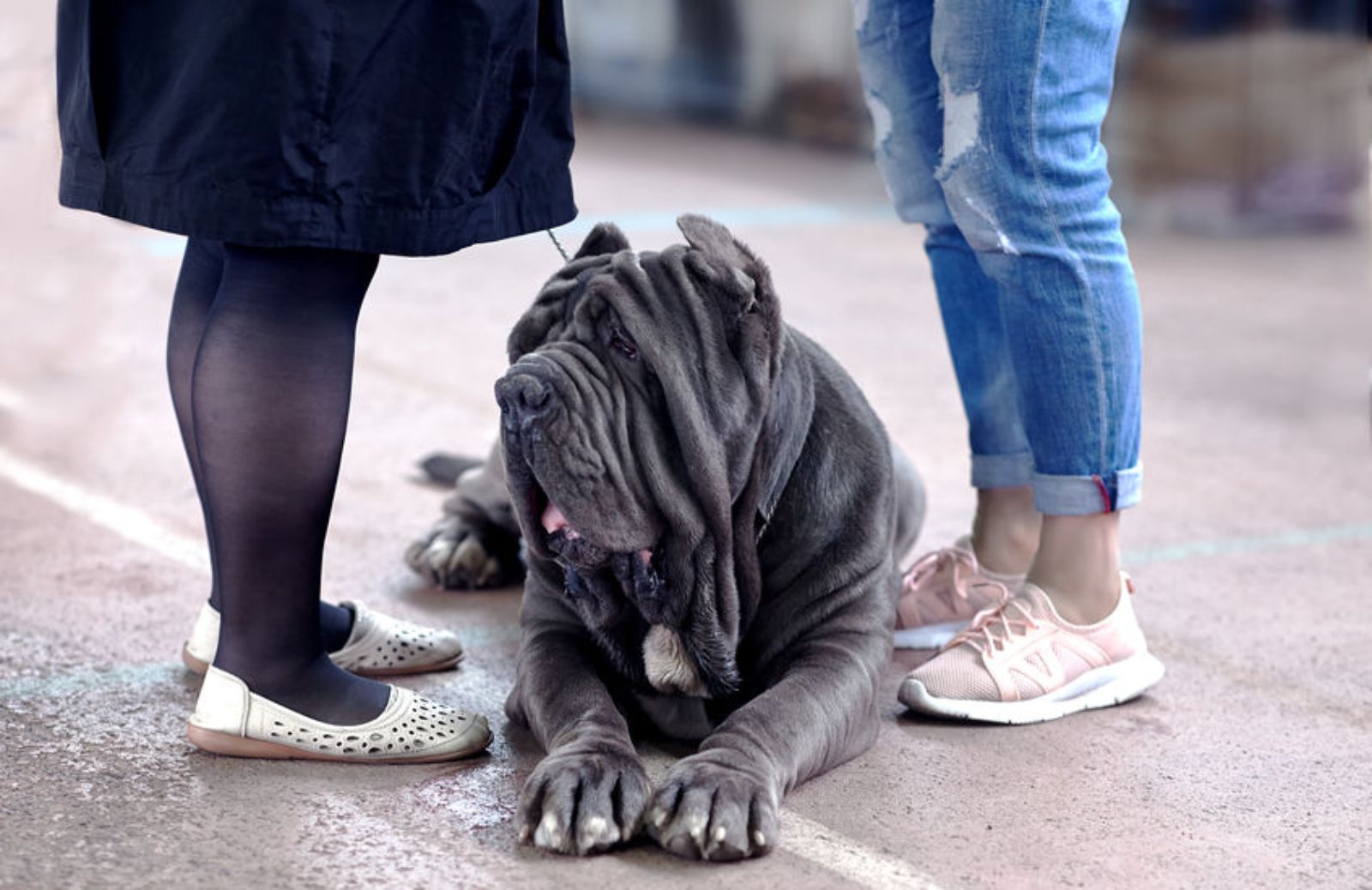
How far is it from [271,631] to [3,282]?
3412 mm

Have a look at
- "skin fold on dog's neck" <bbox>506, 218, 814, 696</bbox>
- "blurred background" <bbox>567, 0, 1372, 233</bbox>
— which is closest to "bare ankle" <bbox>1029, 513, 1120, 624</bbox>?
"skin fold on dog's neck" <bbox>506, 218, 814, 696</bbox>

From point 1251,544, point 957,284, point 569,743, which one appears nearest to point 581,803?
point 569,743

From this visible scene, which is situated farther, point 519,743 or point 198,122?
point 519,743

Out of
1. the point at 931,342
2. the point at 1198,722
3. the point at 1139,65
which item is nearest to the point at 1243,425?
the point at 931,342

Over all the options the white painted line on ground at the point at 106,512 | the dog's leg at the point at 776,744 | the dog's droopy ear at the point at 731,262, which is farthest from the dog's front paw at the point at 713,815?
the white painted line on ground at the point at 106,512

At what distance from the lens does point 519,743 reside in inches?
102

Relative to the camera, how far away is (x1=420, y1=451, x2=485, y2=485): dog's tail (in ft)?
12.9

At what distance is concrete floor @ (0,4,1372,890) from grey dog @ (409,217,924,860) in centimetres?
9

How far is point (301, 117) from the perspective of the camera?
2193mm

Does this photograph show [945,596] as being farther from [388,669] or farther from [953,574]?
[388,669]

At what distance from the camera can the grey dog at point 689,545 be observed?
87.2 inches

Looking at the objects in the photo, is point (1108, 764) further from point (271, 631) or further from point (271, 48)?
point (271, 48)

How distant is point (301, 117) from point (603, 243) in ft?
1.75

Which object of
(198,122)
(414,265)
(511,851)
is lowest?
(414,265)
